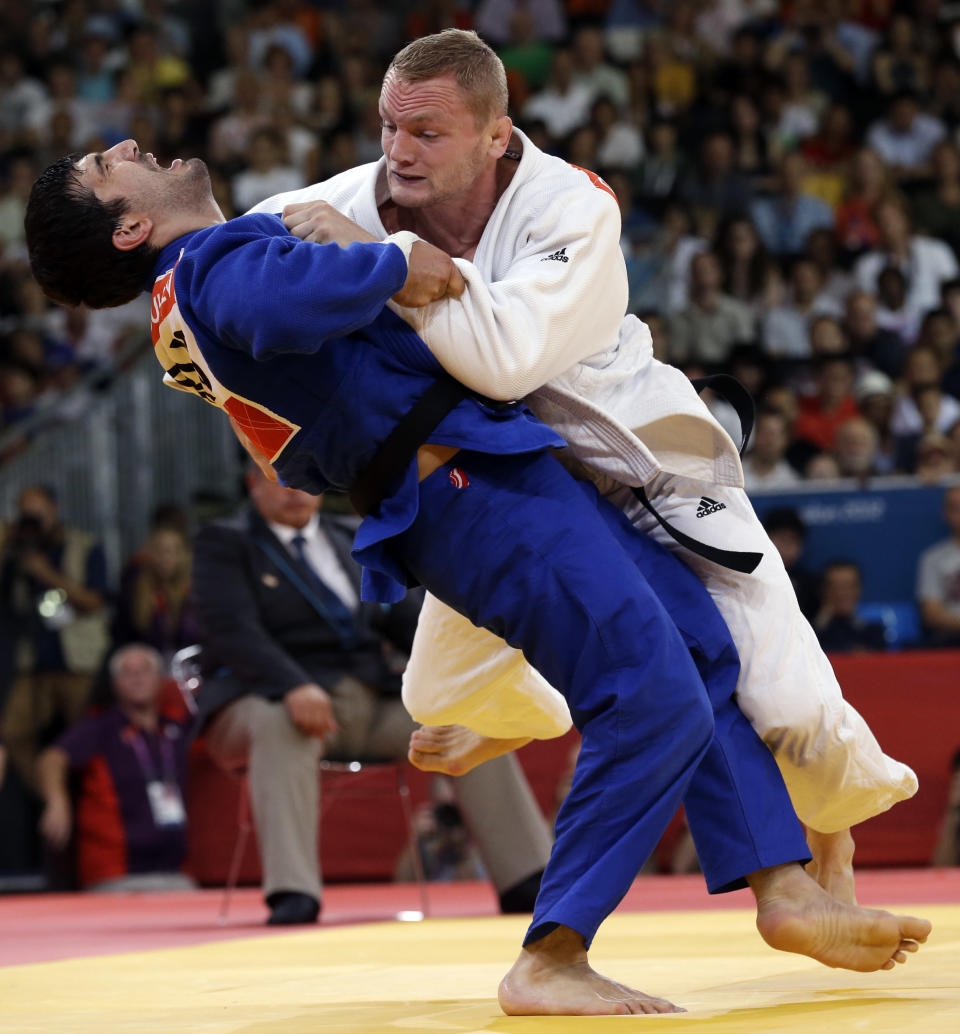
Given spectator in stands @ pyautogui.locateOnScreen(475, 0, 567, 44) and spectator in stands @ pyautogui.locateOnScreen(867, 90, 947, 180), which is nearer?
spectator in stands @ pyautogui.locateOnScreen(867, 90, 947, 180)

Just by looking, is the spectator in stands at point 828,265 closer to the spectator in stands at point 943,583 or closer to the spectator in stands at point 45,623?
the spectator in stands at point 943,583

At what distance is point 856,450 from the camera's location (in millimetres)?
7711

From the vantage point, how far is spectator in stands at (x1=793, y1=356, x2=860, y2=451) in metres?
8.44

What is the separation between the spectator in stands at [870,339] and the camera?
29.5ft

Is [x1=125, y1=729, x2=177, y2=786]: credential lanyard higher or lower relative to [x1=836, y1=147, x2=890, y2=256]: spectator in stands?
lower

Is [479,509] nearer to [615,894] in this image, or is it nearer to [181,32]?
[615,894]

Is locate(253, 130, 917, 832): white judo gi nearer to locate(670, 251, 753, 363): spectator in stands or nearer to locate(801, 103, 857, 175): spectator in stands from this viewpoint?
locate(670, 251, 753, 363): spectator in stands

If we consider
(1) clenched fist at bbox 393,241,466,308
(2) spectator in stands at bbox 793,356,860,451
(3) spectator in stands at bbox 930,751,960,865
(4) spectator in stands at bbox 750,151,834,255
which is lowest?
(3) spectator in stands at bbox 930,751,960,865

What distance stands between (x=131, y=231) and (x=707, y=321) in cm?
688

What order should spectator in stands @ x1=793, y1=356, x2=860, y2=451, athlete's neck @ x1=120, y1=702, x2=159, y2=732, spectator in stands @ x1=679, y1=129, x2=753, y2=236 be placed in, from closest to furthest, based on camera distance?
athlete's neck @ x1=120, y1=702, x2=159, y2=732, spectator in stands @ x1=793, y1=356, x2=860, y2=451, spectator in stands @ x1=679, y1=129, x2=753, y2=236

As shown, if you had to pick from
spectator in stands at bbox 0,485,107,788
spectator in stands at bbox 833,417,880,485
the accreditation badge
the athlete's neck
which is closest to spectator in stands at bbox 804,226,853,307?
spectator in stands at bbox 833,417,880,485

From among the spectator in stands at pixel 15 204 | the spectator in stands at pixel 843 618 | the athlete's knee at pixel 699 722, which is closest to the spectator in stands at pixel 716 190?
the spectator in stands at pixel 843 618

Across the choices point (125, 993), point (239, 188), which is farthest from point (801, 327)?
point (125, 993)

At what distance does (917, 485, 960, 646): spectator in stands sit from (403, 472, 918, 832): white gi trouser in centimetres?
421
